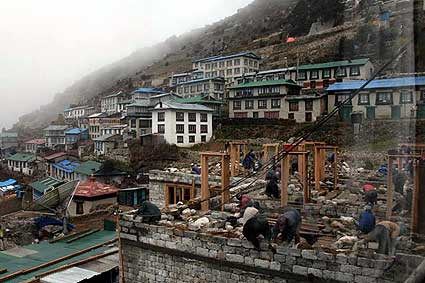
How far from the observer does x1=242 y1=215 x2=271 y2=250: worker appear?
7019 millimetres

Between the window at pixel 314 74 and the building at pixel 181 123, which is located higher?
the window at pixel 314 74

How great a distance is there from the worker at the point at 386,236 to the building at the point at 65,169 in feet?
120

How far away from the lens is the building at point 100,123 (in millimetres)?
53844

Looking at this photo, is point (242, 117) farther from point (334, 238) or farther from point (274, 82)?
point (334, 238)

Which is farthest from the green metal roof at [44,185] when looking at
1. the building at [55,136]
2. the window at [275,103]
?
the building at [55,136]

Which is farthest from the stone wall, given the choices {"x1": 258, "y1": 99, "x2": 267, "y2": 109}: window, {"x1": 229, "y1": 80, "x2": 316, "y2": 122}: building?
{"x1": 258, "y1": 99, "x2": 267, "y2": 109}: window

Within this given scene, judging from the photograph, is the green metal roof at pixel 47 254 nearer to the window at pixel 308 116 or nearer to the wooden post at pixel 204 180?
the wooden post at pixel 204 180

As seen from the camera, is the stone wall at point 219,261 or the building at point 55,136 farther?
the building at point 55,136

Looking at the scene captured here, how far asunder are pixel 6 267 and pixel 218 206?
21.3 ft

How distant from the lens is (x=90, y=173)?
35.2 metres

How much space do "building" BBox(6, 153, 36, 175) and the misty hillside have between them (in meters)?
34.3

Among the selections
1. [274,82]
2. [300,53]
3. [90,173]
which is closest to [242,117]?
[274,82]

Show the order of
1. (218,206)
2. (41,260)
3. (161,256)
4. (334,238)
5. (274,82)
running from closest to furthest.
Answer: (334,238) < (161,256) < (218,206) < (41,260) < (274,82)

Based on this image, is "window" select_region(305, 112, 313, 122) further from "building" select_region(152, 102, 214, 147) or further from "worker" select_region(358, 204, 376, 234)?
"worker" select_region(358, 204, 376, 234)
